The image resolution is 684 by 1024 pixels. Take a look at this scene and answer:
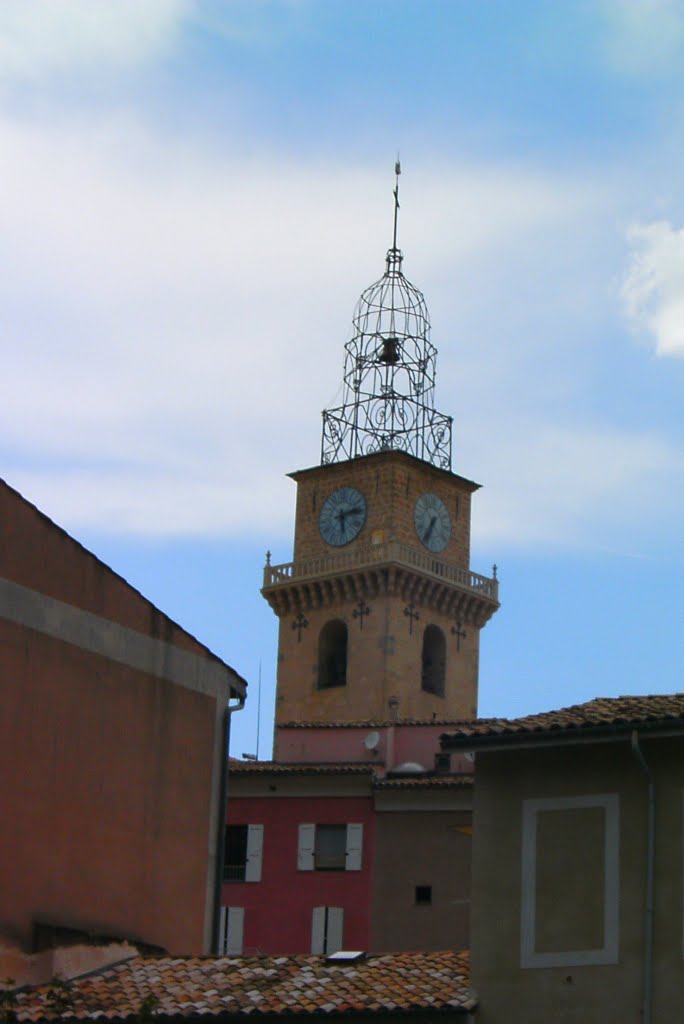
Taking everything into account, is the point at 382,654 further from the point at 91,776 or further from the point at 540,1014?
the point at 540,1014

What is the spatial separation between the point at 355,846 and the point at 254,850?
7.80 feet

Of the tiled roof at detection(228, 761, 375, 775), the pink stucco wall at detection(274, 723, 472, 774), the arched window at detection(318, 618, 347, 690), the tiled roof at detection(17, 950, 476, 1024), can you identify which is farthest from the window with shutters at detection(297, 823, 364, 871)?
the arched window at detection(318, 618, 347, 690)

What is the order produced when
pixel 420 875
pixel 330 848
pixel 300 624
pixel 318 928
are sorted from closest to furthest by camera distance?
1. pixel 420 875
2. pixel 318 928
3. pixel 330 848
4. pixel 300 624

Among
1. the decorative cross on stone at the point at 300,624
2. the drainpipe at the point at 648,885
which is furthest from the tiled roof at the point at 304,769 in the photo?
the decorative cross on stone at the point at 300,624

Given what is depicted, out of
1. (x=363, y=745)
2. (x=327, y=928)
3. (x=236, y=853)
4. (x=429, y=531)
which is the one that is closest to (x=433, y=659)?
(x=429, y=531)

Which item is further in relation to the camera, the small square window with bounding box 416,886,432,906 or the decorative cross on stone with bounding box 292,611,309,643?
the decorative cross on stone with bounding box 292,611,309,643

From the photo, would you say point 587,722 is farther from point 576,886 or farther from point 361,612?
point 361,612

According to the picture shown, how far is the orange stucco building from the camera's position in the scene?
2866 cm

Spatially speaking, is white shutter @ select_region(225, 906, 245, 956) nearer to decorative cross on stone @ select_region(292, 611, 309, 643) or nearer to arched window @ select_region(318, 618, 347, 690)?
arched window @ select_region(318, 618, 347, 690)

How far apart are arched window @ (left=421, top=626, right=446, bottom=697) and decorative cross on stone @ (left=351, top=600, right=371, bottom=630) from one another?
2484mm

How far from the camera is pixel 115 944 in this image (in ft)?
98.2

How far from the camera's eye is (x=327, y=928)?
169 feet

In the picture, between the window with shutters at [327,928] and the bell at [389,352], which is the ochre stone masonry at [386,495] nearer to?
the bell at [389,352]

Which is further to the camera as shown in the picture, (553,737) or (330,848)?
(330,848)
